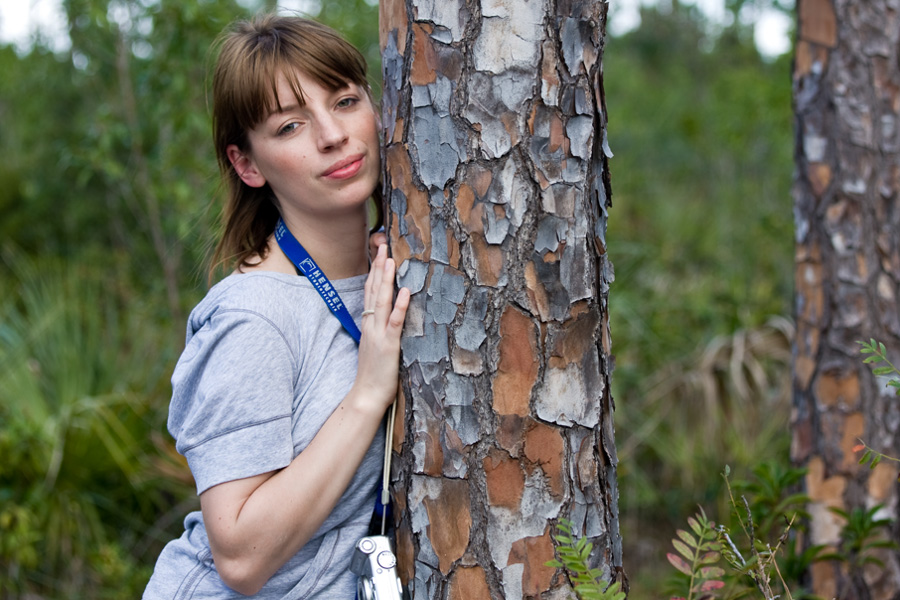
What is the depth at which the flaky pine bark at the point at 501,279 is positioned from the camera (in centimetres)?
141

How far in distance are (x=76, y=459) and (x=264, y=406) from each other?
10.2ft

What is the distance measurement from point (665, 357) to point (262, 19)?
12.6 ft

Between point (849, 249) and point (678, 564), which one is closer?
point (678, 564)

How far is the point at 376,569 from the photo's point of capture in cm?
156

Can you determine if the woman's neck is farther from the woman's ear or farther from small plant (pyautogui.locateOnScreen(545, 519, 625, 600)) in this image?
small plant (pyautogui.locateOnScreen(545, 519, 625, 600))

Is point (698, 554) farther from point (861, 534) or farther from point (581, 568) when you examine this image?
point (861, 534)

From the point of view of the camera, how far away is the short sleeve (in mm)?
1498

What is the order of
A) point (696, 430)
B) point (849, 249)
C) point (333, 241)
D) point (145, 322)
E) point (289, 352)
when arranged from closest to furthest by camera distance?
point (289, 352) < point (333, 241) < point (849, 249) < point (696, 430) < point (145, 322)

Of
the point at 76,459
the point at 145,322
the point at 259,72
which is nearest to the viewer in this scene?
the point at 259,72

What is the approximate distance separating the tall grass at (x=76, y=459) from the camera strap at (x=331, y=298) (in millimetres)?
2697

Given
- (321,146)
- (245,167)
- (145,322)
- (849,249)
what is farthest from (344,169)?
(145,322)

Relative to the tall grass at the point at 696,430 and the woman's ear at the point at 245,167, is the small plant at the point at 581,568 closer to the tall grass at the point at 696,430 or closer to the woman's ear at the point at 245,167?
the woman's ear at the point at 245,167

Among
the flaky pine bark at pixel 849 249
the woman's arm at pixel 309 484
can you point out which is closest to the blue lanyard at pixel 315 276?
the woman's arm at pixel 309 484

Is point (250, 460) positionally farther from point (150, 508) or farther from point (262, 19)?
point (150, 508)
